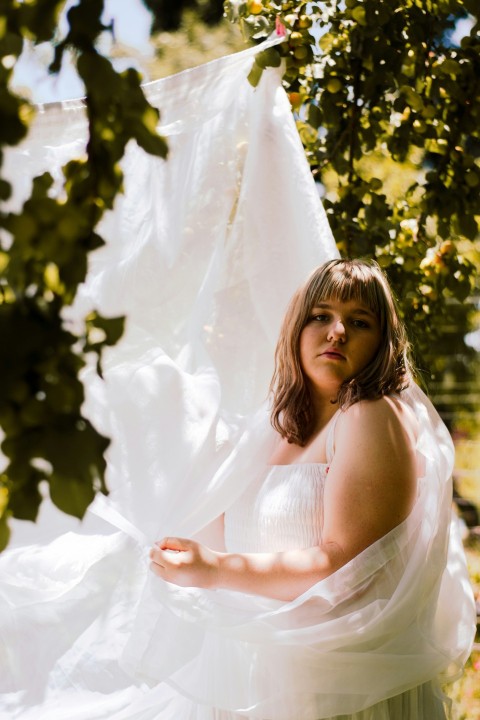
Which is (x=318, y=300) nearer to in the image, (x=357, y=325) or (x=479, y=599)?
(x=357, y=325)

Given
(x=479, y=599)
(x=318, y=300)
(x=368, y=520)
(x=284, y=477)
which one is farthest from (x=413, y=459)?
(x=479, y=599)

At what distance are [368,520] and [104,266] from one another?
81cm

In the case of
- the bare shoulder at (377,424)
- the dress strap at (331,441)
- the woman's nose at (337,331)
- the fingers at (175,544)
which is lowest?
the fingers at (175,544)

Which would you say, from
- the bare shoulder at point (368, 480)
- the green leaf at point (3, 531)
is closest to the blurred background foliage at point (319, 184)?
the green leaf at point (3, 531)

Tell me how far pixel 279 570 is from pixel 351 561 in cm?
13

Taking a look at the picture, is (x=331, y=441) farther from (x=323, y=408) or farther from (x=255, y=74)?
(x=255, y=74)

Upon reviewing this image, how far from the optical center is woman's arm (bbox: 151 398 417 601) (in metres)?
1.52

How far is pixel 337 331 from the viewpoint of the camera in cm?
170

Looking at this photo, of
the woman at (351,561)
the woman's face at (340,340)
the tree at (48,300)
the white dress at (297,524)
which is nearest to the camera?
the tree at (48,300)

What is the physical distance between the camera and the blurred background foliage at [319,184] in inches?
27.8

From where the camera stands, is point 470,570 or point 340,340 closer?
point 340,340

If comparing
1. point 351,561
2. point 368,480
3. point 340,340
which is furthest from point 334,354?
point 351,561

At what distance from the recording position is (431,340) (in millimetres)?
2658

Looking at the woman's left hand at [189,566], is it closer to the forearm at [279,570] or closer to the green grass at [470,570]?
the forearm at [279,570]
